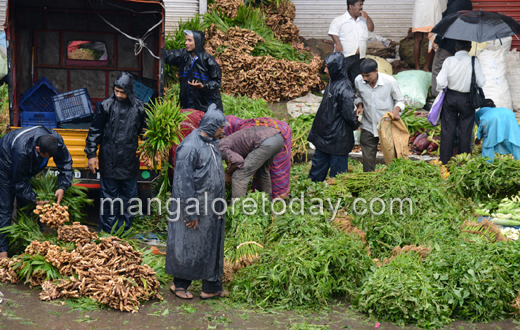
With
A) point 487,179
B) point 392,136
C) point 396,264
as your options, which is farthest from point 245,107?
point 396,264

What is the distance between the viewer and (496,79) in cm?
1105

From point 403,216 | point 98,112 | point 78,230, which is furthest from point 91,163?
point 403,216

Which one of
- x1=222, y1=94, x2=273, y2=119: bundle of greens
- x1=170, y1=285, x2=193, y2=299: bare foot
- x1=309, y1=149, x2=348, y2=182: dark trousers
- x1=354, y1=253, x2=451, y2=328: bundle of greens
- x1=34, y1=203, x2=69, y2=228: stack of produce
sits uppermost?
x1=222, y1=94, x2=273, y2=119: bundle of greens

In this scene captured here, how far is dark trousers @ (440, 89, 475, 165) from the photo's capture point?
27.8 ft

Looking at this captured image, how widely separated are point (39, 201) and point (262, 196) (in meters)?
2.38

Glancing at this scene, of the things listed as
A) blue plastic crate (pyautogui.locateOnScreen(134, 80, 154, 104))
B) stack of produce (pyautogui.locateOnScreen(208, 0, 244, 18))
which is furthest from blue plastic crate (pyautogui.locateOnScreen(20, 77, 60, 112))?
stack of produce (pyautogui.locateOnScreen(208, 0, 244, 18))

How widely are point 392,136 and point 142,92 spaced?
13.4ft

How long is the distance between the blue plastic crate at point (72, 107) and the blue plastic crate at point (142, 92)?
3.28ft

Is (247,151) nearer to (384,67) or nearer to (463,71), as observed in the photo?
(463,71)

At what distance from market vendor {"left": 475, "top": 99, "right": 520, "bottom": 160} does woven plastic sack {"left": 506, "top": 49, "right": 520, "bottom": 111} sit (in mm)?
3618

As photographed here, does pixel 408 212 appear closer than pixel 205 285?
No

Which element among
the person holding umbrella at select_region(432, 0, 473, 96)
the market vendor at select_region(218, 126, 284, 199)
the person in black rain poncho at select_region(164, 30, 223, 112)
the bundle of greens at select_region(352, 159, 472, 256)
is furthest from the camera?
the person holding umbrella at select_region(432, 0, 473, 96)

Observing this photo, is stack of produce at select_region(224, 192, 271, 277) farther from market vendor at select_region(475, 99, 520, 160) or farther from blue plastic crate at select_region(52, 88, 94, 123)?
market vendor at select_region(475, 99, 520, 160)

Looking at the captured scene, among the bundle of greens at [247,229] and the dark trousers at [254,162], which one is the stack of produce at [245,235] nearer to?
the bundle of greens at [247,229]
